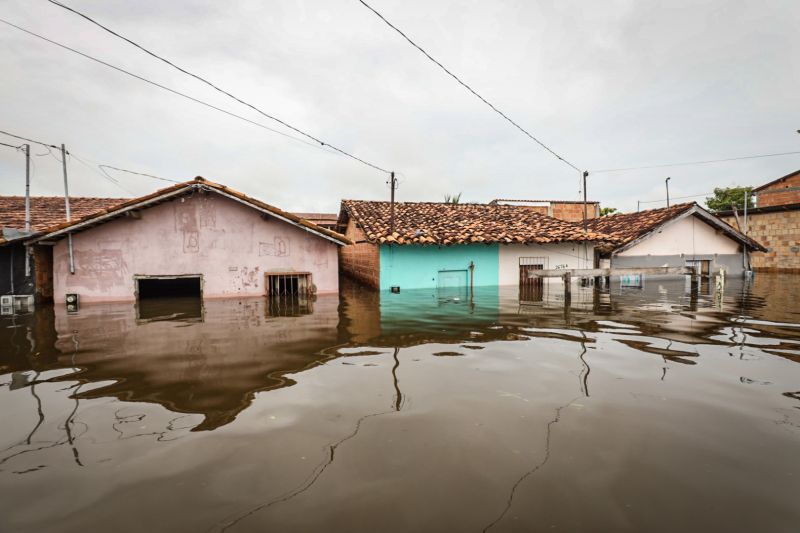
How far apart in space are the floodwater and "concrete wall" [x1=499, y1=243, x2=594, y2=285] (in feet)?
35.0

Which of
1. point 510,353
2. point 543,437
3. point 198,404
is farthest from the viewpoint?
point 510,353

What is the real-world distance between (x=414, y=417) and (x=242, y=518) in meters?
1.88

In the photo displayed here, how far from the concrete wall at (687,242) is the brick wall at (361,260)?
12.6 m

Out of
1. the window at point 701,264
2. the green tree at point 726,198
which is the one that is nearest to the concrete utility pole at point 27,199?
the window at point 701,264

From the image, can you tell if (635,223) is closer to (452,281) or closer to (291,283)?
(452,281)

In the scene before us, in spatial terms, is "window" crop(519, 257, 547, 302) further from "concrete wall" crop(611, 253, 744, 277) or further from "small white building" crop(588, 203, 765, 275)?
"concrete wall" crop(611, 253, 744, 277)

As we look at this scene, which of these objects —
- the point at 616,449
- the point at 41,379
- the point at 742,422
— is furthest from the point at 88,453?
the point at 742,422

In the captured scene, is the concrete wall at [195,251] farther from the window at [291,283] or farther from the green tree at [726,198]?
the green tree at [726,198]

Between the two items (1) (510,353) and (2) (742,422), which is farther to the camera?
(1) (510,353)

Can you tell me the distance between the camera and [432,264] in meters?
17.2

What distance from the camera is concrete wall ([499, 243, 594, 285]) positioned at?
721 inches

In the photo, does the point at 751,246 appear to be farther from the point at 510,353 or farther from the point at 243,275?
the point at 243,275

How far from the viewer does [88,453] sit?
3.23 metres

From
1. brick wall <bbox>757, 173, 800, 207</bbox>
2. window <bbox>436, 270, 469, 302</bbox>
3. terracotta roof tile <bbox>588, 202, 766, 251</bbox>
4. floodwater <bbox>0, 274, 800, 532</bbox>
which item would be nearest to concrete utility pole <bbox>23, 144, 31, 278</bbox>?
floodwater <bbox>0, 274, 800, 532</bbox>
